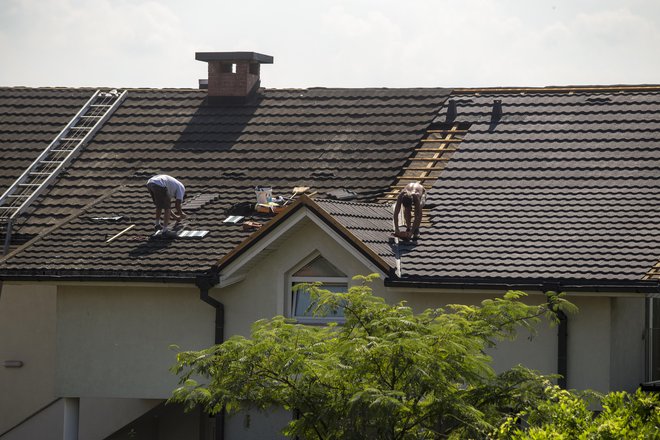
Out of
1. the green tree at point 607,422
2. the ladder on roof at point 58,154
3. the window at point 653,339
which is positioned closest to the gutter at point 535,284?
the window at point 653,339

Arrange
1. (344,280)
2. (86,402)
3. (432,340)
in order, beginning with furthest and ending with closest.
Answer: (86,402) → (344,280) → (432,340)

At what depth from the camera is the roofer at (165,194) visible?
1035 inches

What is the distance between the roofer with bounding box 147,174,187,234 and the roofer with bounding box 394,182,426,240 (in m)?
4.36

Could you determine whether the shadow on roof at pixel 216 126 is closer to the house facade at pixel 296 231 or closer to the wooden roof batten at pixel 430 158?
the house facade at pixel 296 231

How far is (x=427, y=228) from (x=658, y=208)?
4343 mm

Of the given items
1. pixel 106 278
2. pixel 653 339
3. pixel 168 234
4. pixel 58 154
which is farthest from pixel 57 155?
pixel 653 339

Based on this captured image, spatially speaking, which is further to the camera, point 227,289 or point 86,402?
point 86,402

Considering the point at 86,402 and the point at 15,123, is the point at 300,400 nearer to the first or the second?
the point at 86,402

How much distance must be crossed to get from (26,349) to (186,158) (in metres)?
5.40

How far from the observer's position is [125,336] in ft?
84.3

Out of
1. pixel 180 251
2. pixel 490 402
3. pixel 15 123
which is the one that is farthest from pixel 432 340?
pixel 15 123

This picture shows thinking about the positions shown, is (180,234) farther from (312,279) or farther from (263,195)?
(312,279)

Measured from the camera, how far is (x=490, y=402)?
18156 millimetres

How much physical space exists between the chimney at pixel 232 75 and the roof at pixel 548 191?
16.3 ft
